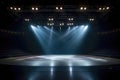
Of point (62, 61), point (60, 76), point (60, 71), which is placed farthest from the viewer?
point (62, 61)

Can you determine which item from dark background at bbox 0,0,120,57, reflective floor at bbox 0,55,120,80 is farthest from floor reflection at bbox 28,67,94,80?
dark background at bbox 0,0,120,57

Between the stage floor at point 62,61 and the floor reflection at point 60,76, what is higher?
the floor reflection at point 60,76

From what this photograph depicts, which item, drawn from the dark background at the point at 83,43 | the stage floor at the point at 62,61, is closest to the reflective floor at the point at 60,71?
the stage floor at the point at 62,61

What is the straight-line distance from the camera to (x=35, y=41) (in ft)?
107

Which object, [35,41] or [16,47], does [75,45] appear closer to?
[35,41]

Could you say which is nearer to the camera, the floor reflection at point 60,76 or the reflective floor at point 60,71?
the floor reflection at point 60,76

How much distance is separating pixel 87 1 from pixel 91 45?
648 inches

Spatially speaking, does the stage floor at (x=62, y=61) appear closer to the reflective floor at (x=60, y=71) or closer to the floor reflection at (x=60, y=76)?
the reflective floor at (x=60, y=71)

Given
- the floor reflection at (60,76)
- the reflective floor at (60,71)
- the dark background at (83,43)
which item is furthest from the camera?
the dark background at (83,43)

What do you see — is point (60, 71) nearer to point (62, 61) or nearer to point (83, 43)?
point (62, 61)

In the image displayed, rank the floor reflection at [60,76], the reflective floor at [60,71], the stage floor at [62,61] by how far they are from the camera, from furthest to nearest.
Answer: the stage floor at [62,61] < the reflective floor at [60,71] < the floor reflection at [60,76]

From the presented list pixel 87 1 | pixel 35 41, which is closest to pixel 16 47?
pixel 35 41

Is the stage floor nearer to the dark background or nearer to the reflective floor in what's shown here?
the reflective floor

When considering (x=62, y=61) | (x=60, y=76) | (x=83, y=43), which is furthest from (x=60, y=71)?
(x=83, y=43)
